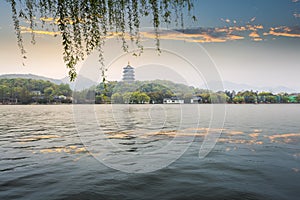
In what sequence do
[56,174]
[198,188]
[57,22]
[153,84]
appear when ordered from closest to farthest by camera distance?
[57,22]
[198,188]
[56,174]
[153,84]

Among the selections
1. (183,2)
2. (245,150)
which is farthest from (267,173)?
(183,2)

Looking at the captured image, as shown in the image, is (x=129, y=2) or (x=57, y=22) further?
(x=129, y=2)

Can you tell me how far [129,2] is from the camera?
371 centimetres

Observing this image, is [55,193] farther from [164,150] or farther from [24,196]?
[164,150]

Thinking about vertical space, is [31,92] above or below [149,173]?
above

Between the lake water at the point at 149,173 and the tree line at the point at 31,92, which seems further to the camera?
the tree line at the point at 31,92

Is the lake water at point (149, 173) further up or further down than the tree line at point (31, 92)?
further down

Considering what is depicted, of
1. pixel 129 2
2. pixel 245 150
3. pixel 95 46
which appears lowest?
pixel 245 150

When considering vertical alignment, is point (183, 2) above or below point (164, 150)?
above

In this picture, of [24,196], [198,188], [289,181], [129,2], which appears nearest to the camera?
[129,2]

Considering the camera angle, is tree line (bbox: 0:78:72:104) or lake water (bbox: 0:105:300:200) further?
tree line (bbox: 0:78:72:104)

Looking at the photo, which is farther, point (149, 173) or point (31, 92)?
point (31, 92)

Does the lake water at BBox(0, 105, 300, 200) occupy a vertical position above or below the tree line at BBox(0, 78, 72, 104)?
below

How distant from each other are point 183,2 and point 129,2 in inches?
29.3
